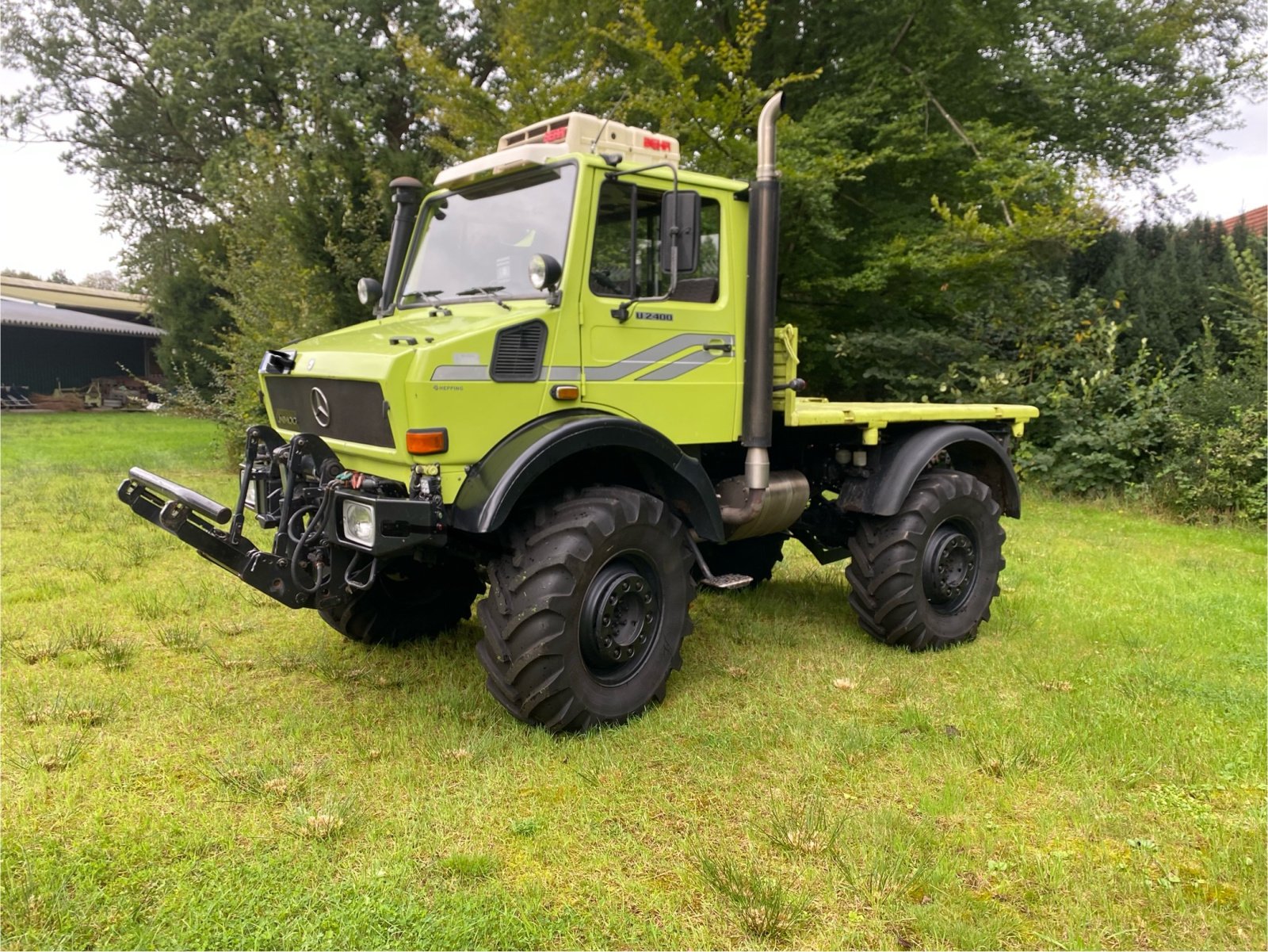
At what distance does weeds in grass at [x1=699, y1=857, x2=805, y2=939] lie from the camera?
2.54 m

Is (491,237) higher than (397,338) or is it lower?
higher

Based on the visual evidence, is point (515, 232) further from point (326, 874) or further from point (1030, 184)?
point (1030, 184)

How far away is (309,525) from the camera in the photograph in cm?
359

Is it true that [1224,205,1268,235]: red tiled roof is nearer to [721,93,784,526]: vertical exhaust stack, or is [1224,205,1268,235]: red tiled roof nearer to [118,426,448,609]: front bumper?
[721,93,784,526]: vertical exhaust stack

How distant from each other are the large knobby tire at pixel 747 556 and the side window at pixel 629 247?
2034 millimetres

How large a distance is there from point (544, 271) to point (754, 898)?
2.52 meters

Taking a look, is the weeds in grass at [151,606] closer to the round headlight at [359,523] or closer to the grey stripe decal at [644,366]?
the round headlight at [359,523]

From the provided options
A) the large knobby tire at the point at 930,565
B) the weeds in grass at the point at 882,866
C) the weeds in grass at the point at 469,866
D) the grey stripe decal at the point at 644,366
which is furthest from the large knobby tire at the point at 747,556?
the weeds in grass at the point at 469,866

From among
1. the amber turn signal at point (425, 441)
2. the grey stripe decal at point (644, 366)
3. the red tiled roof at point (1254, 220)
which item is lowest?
the amber turn signal at point (425, 441)

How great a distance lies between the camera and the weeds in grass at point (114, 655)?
4527mm

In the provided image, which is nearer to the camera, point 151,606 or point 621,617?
point 621,617

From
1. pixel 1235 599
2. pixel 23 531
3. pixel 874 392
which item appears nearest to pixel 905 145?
pixel 874 392

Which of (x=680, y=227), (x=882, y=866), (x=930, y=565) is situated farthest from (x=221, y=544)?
(x=930, y=565)

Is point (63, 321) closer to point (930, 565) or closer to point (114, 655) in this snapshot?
point (114, 655)
